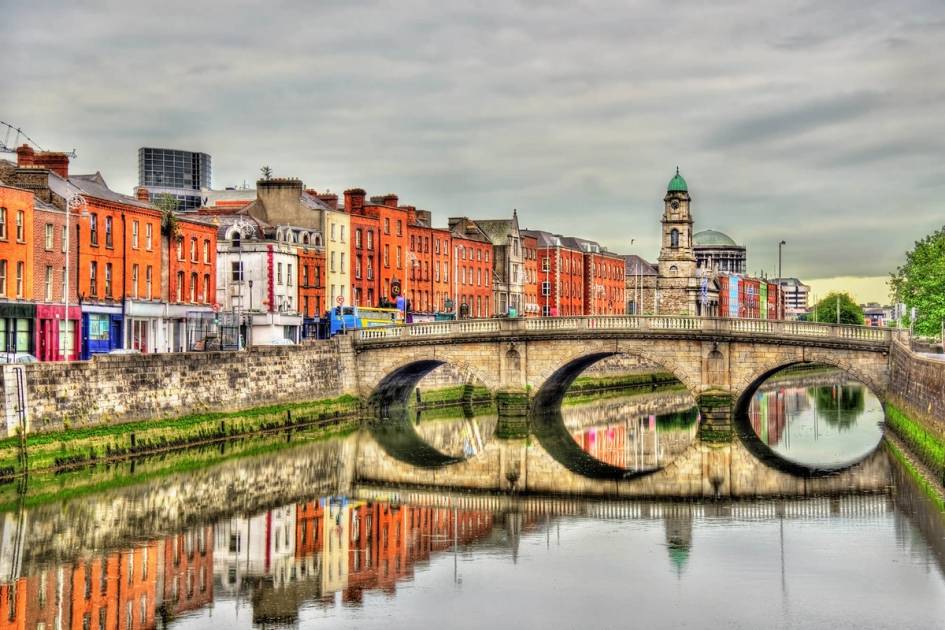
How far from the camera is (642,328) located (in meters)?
67.1

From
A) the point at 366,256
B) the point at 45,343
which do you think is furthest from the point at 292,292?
the point at 45,343

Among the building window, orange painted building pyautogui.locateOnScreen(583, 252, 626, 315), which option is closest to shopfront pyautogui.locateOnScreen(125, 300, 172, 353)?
the building window

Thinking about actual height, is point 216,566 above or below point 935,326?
below

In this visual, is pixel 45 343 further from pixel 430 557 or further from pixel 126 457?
pixel 430 557

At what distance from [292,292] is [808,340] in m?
34.4

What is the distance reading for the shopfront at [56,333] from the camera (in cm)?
5766

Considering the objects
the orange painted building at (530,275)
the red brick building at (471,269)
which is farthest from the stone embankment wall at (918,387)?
the orange painted building at (530,275)

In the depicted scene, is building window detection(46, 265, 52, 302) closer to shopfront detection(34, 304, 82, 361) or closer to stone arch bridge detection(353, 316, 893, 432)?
shopfront detection(34, 304, 82, 361)

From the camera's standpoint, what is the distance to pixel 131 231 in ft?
219

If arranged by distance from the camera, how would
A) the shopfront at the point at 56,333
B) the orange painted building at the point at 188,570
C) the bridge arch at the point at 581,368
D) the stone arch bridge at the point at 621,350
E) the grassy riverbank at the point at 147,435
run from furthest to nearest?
the bridge arch at the point at 581,368
the stone arch bridge at the point at 621,350
the shopfront at the point at 56,333
the grassy riverbank at the point at 147,435
the orange painted building at the point at 188,570

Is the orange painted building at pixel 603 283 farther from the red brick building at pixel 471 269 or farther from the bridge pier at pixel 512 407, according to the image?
the bridge pier at pixel 512 407

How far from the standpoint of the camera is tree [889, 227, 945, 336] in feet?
304

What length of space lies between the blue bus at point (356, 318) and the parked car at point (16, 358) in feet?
94.2

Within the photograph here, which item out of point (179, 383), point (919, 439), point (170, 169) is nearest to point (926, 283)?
point (919, 439)
